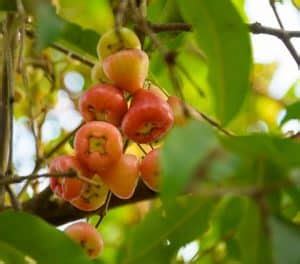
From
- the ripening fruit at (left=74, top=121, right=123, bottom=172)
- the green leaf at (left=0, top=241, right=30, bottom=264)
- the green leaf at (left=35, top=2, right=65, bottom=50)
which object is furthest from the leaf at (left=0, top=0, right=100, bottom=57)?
the green leaf at (left=0, top=241, right=30, bottom=264)

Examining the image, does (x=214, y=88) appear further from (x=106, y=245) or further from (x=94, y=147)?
(x=106, y=245)

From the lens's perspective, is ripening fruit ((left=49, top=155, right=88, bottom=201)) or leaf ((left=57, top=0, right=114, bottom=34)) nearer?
ripening fruit ((left=49, top=155, right=88, bottom=201))

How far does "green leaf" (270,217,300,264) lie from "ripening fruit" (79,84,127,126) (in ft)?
1.14

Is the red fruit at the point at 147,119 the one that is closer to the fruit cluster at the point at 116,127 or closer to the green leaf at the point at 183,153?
the fruit cluster at the point at 116,127

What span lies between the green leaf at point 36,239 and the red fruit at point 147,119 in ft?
0.45

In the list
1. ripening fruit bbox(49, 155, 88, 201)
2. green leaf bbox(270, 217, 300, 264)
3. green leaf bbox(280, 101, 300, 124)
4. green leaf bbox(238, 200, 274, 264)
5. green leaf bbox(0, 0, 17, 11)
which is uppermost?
green leaf bbox(270, 217, 300, 264)

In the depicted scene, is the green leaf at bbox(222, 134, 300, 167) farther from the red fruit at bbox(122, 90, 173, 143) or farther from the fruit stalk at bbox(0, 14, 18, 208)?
the fruit stalk at bbox(0, 14, 18, 208)

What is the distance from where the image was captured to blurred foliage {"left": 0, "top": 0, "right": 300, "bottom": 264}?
609 millimetres

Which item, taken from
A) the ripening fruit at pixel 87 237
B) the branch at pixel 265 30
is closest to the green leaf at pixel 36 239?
the ripening fruit at pixel 87 237

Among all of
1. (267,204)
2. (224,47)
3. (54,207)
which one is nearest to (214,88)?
(224,47)

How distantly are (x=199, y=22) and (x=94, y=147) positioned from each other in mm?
179

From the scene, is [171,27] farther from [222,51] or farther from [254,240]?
[254,240]

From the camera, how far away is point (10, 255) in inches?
36.4

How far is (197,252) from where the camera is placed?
1277 mm
